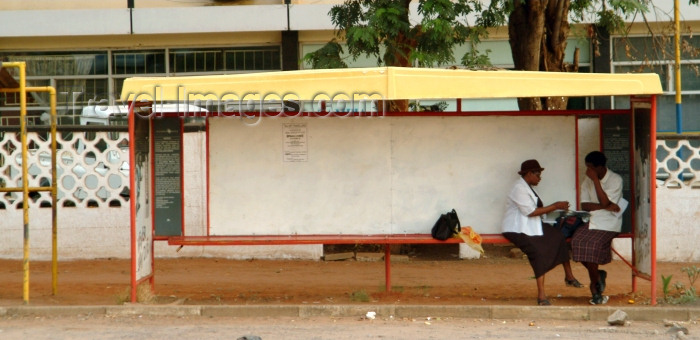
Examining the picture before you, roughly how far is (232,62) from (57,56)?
9.75ft

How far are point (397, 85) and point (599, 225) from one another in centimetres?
236

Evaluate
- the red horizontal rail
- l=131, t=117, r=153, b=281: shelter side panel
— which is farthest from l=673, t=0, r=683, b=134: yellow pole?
l=131, t=117, r=153, b=281: shelter side panel

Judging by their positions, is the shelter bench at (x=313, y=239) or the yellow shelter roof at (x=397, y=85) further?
the shelter bench at (x=313, y=239)

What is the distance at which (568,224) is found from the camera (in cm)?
880

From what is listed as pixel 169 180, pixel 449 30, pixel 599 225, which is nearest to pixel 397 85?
pixel 599 225

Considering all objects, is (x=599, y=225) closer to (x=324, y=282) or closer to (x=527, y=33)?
(x=324, y=282)

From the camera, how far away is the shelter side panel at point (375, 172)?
892 cm

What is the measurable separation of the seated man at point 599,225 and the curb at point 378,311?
1.53ft

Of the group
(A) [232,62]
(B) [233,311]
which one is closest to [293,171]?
(B) [233,311]

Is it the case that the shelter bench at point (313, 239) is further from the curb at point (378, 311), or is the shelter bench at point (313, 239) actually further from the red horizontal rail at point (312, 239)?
the curb at point (378, 311)

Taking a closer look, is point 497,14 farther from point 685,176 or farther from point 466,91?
point 466,91

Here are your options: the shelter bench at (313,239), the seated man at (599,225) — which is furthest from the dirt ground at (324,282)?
the shelter bench at (313,239)

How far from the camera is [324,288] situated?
393 inches

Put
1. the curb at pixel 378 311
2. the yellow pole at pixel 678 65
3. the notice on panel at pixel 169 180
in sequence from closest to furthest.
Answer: the curb at pixel 378 311 → the notice on panel at pixel 169 180 → the yellow pole at pixel 678 65
